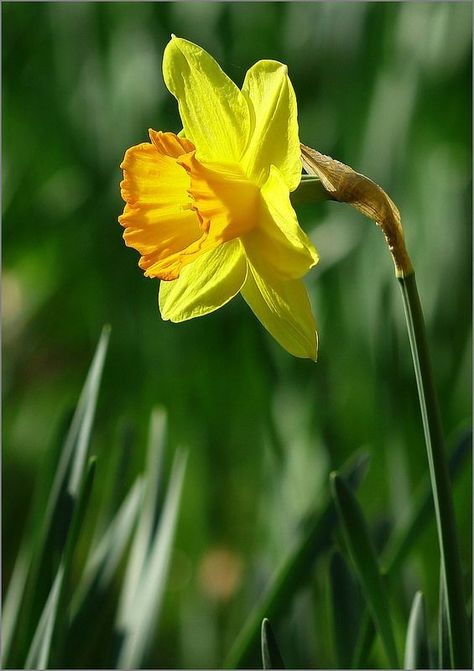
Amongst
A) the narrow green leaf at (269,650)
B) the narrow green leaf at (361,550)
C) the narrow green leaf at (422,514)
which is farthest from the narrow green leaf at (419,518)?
the narrow green leaf at (269,650)

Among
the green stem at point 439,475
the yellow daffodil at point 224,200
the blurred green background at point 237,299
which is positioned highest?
the yellow daffodil at point 224,200

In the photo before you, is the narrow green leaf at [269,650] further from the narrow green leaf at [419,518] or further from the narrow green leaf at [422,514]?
the narrow green leaf at [422,514]

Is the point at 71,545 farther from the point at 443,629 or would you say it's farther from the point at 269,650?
the point at 443,629

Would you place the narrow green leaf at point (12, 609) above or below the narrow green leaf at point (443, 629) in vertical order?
below

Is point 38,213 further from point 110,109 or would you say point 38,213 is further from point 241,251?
point 241,251

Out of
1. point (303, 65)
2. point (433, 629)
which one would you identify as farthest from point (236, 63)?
point (433, 629)

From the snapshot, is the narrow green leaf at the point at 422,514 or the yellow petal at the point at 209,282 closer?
the yellow petal at the point at 209,282

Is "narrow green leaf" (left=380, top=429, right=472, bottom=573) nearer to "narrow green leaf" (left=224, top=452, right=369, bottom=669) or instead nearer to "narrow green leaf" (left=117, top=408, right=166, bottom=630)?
"narrow green leaf" (left=224, top=452, right=369, bottom=669)

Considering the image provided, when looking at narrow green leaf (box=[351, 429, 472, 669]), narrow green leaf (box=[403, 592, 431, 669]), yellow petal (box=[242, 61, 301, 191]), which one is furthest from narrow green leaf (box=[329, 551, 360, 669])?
yellow petal (box=[242, 61, 301, 191])
